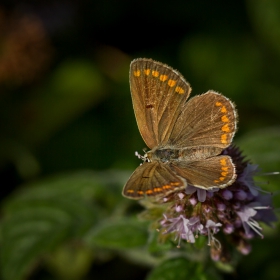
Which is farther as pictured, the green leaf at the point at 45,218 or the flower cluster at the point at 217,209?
the green leaf at the point at 45,218

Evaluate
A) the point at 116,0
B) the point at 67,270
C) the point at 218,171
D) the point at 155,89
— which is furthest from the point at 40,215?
the point at 116,0

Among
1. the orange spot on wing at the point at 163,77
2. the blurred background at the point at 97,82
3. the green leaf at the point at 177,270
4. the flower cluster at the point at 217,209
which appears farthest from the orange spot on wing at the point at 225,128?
the blurred background at the point at 97,82

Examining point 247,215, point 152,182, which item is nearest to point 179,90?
point 152,182

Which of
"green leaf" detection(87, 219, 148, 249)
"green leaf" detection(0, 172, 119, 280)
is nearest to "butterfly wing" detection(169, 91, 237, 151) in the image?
"green leaf" detection(87, 219, 148, 249)

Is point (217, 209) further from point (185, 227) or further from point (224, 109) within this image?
point (224, 109)

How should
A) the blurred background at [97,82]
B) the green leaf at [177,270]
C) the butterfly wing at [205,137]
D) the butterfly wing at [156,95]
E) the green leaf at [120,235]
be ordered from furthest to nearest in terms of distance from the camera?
1. the blurred background at [97,82]
2. the green leaf at [120,235]
3. the green leaf at [177,270]
4. the butterfly wing at [156,95]
5. the butterfly wing at [205,137]

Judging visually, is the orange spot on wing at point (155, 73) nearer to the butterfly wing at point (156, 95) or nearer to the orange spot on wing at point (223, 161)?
the butterfly wing at point (156, 95)

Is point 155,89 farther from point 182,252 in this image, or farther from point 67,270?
point 67,270
